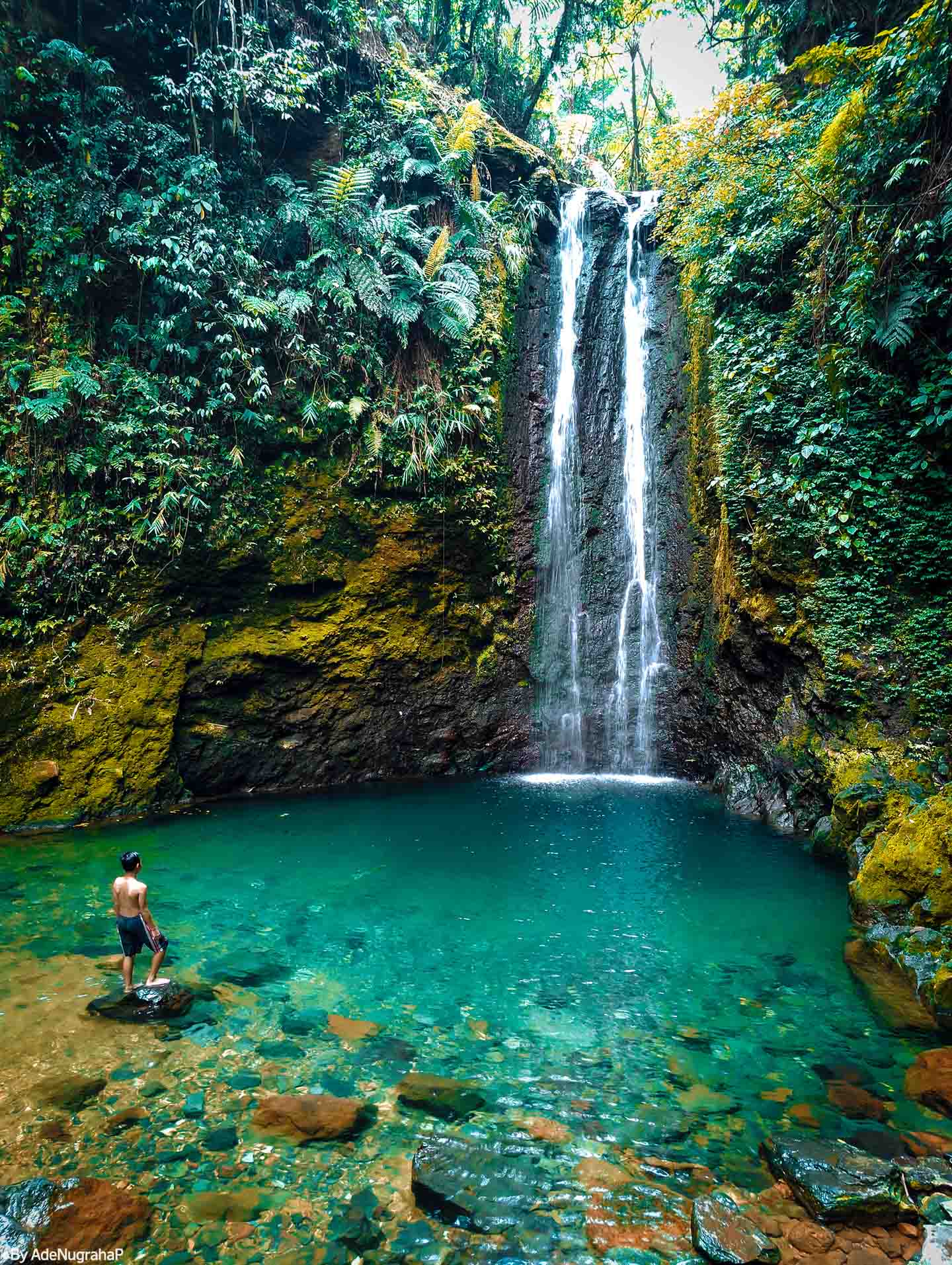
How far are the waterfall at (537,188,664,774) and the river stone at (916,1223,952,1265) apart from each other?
339 inches

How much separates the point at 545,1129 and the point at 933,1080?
2036 mm

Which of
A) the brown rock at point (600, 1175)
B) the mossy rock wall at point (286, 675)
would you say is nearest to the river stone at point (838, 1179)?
the brown rock at point (600, 1175)

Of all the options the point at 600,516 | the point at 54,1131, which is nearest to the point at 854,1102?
the point at 54,1131

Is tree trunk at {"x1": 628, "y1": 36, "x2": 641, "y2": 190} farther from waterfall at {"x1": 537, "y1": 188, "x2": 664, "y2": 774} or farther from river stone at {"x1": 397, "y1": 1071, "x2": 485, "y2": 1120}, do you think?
river stone at {"x1": 397, "y1": 1071, "x2": 485, "y2": 1120}

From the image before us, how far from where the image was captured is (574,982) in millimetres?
4645

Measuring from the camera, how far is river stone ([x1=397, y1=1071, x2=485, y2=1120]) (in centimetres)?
333

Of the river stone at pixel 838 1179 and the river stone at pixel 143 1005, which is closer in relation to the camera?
the river stone at pixel 838 1179

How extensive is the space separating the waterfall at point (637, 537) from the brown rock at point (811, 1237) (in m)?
8.62

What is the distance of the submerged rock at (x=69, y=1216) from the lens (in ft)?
7.98

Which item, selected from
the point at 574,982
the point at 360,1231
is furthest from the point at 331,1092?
the point at 574,982

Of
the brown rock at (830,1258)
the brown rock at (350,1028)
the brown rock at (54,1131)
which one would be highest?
the brown rock at (830,1258)

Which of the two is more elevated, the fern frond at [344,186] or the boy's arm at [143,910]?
the fern frond at [344,186]

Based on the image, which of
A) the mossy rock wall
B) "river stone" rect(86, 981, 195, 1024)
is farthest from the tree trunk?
"river stone" rect(86, 981, 195, 1024)

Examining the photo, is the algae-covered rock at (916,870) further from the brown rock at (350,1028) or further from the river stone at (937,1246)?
the brown rock at (350,1028)
